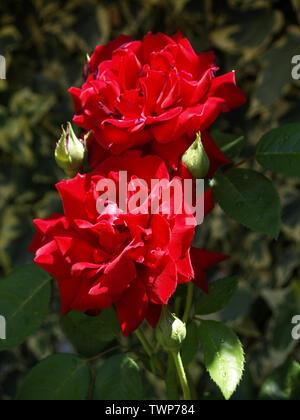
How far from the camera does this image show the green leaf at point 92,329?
0.58 m

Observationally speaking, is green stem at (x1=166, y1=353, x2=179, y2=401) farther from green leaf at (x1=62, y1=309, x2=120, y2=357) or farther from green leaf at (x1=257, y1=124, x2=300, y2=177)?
green leaf at (x1=257, y1=124, x2=300, y2=177)

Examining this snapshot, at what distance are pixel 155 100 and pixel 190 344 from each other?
23cm

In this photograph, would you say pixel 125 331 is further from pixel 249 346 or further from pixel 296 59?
pixel 249 346

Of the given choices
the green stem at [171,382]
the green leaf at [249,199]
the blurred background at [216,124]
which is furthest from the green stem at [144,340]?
the blurred background at [216,124]

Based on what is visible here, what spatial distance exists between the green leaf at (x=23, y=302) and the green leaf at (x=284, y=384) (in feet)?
0.92

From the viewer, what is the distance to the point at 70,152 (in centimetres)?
47

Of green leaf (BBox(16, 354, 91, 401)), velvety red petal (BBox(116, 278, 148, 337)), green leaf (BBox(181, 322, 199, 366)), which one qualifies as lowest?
green leaf (BBox(16, 354, 91, 401))

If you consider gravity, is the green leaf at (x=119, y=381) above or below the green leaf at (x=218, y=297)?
below

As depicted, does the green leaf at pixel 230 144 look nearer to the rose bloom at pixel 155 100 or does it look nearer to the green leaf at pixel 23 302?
the rose bloom at pixel 155 100

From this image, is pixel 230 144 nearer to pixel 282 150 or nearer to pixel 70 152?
pixel 282 150

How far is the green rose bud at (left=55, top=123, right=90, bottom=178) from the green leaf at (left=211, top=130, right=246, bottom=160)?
17cm

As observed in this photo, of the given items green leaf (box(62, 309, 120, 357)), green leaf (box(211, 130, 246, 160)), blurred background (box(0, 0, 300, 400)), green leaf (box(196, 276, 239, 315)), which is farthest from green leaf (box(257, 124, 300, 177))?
blurred background (box(0, 0, 300, 400))

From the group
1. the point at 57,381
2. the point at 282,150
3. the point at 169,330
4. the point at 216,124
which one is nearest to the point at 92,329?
the point at 57,381

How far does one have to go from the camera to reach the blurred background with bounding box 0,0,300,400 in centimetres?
98
